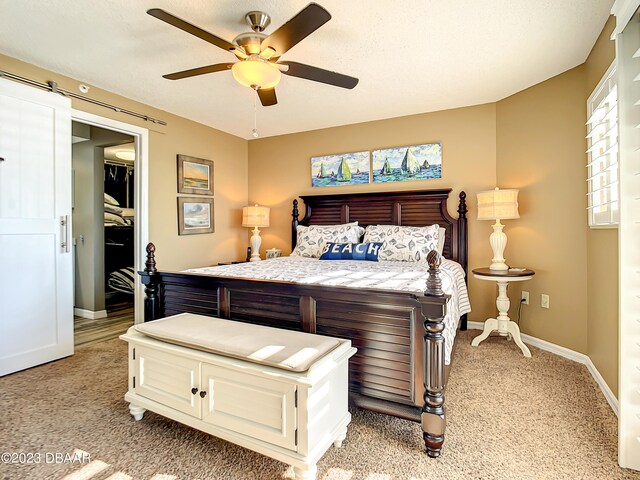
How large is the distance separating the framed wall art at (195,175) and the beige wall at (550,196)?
11.3 feet

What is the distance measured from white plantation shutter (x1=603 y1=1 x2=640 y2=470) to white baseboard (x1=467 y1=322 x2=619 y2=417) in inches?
25.3

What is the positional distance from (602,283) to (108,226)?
589 centimetres

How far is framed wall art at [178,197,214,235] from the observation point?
13.6ft

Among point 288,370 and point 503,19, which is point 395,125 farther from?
point 288,370

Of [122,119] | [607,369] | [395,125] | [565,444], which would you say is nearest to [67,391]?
[122,119]

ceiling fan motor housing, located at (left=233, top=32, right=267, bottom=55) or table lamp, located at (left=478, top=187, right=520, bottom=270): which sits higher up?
ceiling fan motor housing, located at (left=233, top=32, right=267, bottom=55)

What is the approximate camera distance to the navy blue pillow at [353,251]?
11.4 ft

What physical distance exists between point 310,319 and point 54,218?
2.44 m

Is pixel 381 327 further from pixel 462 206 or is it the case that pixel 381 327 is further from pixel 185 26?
pixel 462 206

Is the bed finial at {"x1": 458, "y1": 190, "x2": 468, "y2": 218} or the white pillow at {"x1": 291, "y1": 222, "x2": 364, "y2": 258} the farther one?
the white pillow at {"x1": 291, "y1": 222, "x2": 364, "y2": 258}

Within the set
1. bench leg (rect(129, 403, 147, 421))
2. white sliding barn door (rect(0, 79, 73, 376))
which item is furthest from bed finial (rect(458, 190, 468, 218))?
white sliding barn door (rect(0, 79, 73, 376))

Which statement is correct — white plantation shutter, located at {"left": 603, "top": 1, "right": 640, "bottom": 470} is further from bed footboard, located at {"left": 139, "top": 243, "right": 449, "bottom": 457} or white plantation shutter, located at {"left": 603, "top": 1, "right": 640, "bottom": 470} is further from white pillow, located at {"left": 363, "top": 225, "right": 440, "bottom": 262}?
white pillow, located at {"left": 363, "top": 225, "right": 440, "bottom": 262}

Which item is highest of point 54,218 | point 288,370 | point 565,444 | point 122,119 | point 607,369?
point 122,119

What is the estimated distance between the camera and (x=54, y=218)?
293cm
